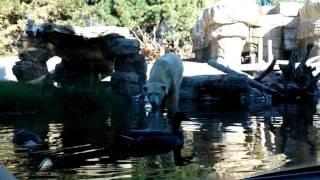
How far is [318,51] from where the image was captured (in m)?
31.8

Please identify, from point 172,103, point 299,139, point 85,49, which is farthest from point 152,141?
point 85,49

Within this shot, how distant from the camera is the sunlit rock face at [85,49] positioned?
2164 cm

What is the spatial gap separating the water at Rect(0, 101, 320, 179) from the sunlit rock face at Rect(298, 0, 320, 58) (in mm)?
20825

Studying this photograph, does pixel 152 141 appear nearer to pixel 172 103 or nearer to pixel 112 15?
pixel 172 103

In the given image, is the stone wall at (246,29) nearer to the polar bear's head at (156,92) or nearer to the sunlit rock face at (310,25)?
the sunlit rock face at (310,25)

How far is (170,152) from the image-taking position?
277 inches

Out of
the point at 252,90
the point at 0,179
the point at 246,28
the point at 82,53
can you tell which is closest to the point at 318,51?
the point at 246,28

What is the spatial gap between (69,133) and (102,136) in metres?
0.79

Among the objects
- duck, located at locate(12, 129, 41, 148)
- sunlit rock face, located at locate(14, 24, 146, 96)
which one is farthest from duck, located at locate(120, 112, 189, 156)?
sunlit rock face, located at locate(14, 24, 146, 96)

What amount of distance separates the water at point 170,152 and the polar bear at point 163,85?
1.39ft

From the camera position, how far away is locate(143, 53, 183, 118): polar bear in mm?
10664

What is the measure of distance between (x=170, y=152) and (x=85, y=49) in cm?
1650

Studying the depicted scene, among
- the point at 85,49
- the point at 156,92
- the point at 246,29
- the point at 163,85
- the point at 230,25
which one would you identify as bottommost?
the point at 156,92

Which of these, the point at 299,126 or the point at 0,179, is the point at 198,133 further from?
the point at 0,179
